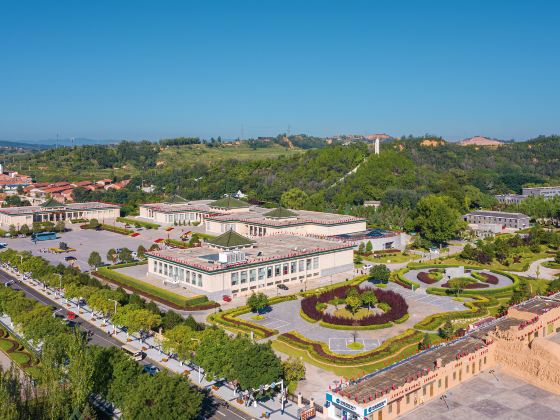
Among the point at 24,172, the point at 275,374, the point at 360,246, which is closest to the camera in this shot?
the point at 275,374

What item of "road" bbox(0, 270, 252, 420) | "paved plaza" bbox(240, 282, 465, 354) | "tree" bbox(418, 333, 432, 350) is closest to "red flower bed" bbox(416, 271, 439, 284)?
"paved plaza" bbox(240, 282, 465, 354)

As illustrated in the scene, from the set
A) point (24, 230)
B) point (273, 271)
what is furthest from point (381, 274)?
point (24, 230)

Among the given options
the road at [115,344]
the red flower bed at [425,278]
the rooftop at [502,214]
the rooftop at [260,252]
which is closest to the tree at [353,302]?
the rooftop at [260,252]

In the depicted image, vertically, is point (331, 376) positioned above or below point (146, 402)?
below

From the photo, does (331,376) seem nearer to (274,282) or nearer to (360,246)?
(274,282)

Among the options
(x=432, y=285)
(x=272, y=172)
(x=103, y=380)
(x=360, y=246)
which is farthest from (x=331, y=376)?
(x=272, y=172)

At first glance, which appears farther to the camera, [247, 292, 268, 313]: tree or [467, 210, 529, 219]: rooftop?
[467, 210, 529, 219]: rooftop

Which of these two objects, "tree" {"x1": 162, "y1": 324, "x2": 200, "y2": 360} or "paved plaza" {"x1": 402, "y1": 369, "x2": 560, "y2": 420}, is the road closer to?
"tree" {"x1": 162, "y1": 324, "x2": 200, "y2": 360}

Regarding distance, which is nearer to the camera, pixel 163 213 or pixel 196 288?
pixel 196 288
